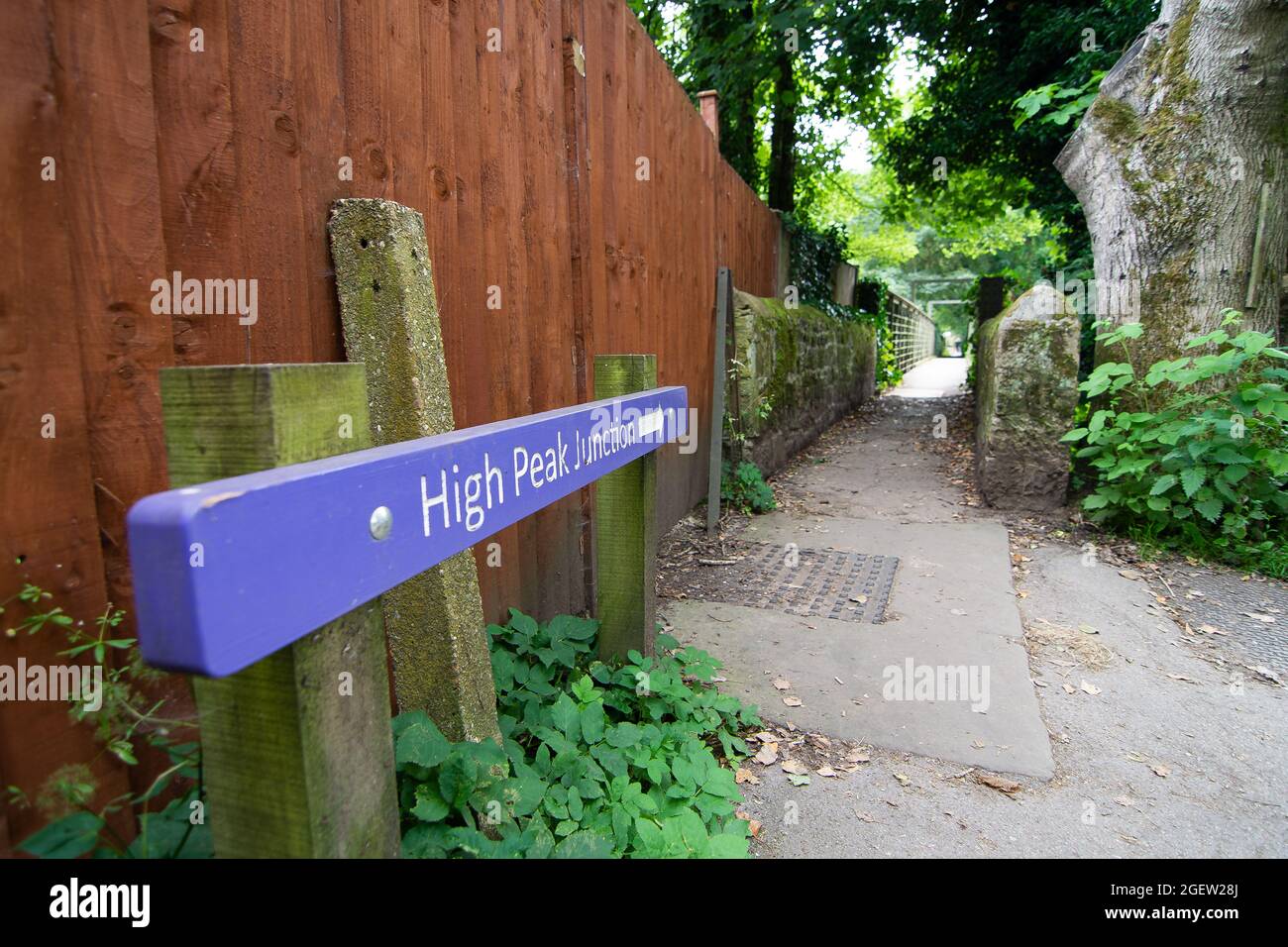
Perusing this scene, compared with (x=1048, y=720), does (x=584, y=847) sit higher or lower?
higher

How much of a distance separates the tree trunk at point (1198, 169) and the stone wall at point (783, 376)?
2.43 metres

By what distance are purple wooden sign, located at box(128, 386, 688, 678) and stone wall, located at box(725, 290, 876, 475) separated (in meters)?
4.44

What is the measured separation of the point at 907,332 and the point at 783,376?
703 inches

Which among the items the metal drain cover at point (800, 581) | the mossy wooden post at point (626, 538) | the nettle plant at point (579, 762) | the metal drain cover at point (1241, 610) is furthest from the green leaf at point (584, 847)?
the metal drain cover at point (1241, 610)

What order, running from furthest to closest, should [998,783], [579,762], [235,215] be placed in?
[998,783] < [579,762] < [235,215]

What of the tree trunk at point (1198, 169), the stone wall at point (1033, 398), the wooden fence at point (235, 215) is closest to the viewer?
the wooden fence at point (235, 215)

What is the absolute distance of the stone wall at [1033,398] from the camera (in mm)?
5141

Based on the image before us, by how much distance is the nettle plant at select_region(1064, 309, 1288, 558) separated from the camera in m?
4.19

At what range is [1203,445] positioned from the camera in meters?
4.35

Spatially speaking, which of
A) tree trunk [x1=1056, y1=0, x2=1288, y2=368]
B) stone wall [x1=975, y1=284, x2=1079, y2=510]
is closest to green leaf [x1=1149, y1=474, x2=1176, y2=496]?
stone wall [x1=975, y1=284, x2=1079, y2=510]

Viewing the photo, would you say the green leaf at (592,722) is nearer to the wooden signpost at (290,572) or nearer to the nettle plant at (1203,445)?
the wooden signpost at (290,572)

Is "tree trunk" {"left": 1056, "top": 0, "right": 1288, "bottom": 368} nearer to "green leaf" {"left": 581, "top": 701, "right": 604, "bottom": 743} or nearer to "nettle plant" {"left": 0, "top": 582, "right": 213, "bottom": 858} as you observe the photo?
"green leaf" {"left": 581, "top": 701, "right": 604, "bottom": 743}

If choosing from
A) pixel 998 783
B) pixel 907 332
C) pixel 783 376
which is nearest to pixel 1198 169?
pixel 783 376

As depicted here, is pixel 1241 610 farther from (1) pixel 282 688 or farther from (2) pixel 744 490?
(1) pixel 282 688
